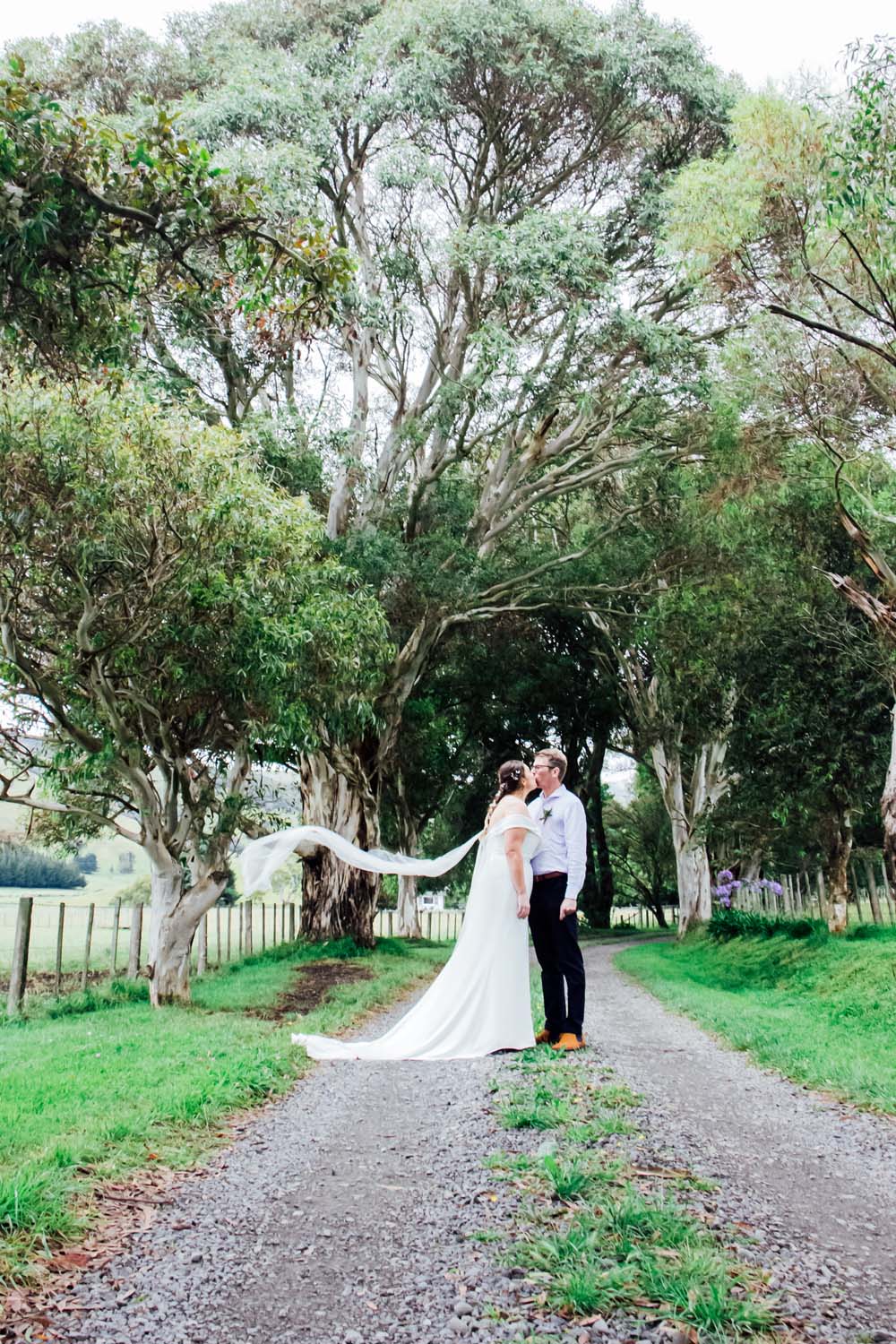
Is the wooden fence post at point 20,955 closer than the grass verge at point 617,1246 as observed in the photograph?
No

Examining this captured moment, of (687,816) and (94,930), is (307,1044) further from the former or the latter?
(687,816)

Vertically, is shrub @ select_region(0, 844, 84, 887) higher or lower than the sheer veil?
higher

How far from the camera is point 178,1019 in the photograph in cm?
1109

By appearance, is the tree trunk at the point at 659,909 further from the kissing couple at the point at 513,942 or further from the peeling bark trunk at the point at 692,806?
the kissing couple at the point at 513,942

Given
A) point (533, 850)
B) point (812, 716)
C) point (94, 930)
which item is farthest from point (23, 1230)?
point (812, 716)

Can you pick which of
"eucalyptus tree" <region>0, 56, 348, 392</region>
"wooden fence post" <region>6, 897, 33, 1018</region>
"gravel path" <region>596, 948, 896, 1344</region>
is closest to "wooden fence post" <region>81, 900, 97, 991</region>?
"wooden fence post" <region>6, 897, 33, 1018</region>

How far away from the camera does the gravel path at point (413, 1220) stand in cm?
311

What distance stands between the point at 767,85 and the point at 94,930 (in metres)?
16.5

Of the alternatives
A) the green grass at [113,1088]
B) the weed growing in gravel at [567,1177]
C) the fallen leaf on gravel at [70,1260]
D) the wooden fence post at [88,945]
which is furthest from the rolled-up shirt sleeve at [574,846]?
the wooden fence post at [88,945]

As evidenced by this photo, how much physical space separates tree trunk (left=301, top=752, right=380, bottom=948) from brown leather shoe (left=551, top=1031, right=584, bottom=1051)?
44.1ft

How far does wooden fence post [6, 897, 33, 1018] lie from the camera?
43.3ft

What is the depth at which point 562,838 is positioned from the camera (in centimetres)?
809

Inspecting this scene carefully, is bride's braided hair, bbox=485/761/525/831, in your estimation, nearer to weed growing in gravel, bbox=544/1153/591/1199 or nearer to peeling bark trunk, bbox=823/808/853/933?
weed growing in gravel, bbox=544/1153/591/1199

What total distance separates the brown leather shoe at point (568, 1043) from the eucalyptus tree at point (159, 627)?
18.7 feet
